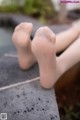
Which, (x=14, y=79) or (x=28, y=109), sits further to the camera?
(x=14, y=79)

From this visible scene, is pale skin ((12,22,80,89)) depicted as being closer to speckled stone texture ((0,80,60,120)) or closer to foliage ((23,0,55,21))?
speckled stone texture ((0,80,60,120))

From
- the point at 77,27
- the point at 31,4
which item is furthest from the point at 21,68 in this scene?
the point at 31,4

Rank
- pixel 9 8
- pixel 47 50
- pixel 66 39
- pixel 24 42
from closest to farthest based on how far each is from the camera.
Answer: pixel 47 50
pixel 24 42
pixel 66 39
pixel 9 8

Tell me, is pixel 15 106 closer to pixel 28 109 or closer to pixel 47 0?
pixel 28 109

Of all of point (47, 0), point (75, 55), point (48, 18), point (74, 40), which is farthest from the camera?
point (47, 0)

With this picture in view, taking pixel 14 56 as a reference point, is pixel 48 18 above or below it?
below

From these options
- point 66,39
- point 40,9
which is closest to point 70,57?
point 66,39

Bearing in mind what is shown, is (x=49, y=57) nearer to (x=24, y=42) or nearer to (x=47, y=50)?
(x=47, y=50)
